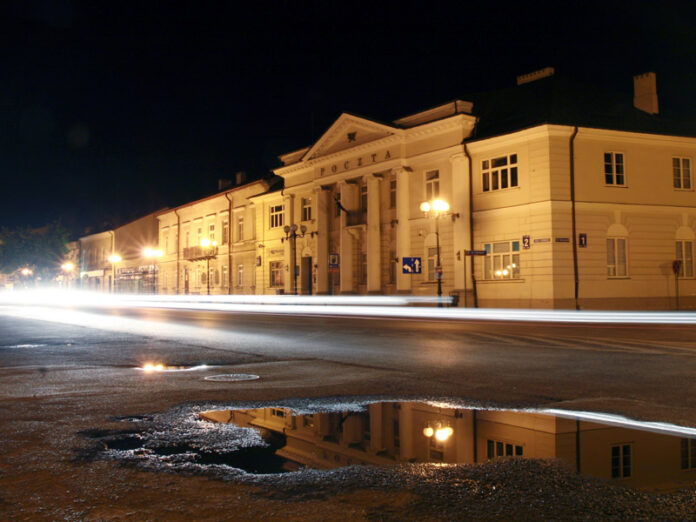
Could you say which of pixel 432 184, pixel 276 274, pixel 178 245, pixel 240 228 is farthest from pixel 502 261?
pixel 178 245

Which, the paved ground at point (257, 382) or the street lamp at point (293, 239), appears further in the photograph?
the street lamp at point (293, 239)

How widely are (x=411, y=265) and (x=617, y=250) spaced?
10413 millimetres

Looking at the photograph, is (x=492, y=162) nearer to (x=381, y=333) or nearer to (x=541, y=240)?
(x=541, y=240)

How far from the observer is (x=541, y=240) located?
31.9m

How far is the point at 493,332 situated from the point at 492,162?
727 inches

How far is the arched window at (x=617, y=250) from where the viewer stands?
3259 centimetres

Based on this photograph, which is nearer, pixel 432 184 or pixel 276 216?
pixel 432 184

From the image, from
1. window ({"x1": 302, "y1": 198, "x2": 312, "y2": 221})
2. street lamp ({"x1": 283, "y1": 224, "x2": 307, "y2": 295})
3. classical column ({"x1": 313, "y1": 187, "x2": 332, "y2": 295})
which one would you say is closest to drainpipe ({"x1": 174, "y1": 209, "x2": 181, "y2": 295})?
street lamp ({"x1": 283, "y1": 224, "x2": 307, "y2": 295})

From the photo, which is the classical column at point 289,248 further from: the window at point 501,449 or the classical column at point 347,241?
the window at point 501,449

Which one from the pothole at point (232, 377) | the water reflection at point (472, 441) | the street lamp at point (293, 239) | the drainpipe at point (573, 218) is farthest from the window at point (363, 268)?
the water reflection at point (472, 441)

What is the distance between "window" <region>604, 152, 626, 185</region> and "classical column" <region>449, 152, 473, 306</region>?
23.2 feet

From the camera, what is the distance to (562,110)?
3403 cm

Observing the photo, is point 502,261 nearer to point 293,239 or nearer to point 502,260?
point 502,260

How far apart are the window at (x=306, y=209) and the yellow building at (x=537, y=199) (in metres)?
7.82
